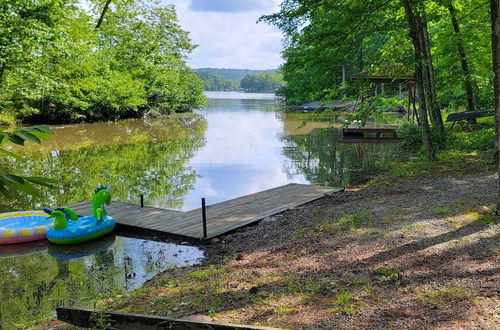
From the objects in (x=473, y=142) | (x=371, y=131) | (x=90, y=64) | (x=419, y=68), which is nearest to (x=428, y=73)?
(x=473, y=142)

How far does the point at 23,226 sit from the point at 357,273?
23.4 ft

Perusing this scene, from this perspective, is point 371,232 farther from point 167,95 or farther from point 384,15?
point 167,95

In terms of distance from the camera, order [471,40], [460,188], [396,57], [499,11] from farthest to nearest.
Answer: [471,40]
[396,57]
[460,188]
[499,11]

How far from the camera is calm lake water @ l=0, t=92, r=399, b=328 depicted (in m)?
6.49

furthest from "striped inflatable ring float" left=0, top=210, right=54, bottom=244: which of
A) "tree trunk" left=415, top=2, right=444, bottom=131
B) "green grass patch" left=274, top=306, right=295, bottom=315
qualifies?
"tree trunk" left=415, top=2, right=444, bottom=131

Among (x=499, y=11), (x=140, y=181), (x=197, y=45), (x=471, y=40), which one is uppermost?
(x=197, y=45)

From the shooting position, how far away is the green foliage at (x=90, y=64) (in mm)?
18234

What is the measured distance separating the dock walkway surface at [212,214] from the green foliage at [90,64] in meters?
11.1

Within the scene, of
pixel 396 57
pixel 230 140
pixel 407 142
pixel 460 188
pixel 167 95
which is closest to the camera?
pixel 460 188

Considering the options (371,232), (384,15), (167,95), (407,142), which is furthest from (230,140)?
(167,95)

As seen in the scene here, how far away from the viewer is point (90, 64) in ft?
82.4

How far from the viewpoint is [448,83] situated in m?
20.0

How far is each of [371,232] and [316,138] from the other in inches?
804

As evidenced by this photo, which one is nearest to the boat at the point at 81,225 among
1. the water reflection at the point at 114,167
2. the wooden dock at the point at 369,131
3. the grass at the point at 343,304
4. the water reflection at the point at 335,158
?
the water reflection at the point at 114,167
